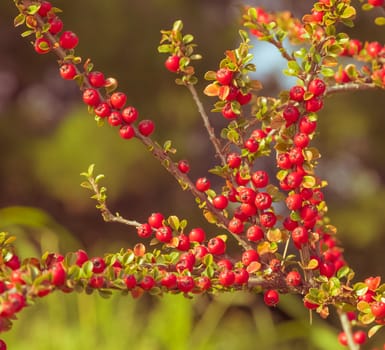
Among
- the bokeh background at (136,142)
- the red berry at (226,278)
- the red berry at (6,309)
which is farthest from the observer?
the bokeh background at (136,142)

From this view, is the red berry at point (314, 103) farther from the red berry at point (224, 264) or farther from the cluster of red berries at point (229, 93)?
the red berry at point (224, 264)

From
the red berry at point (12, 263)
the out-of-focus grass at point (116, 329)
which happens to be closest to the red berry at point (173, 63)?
the red berry at point (12, 263)

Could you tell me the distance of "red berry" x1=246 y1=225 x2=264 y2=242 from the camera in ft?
3.44

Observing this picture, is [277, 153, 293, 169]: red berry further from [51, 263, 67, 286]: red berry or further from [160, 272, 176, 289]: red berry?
[51, 263, 67, 286]: red berry

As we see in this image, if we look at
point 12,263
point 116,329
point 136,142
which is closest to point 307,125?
point 12,263

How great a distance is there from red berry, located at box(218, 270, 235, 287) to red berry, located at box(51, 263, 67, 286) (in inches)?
9.4

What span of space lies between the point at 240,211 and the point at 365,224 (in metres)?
6.88

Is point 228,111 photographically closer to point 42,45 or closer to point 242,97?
point 242,97

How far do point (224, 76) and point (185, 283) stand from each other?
31 cm

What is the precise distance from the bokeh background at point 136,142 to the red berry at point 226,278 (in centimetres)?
411

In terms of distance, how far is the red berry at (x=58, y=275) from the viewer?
82cm

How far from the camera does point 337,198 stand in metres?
8.67

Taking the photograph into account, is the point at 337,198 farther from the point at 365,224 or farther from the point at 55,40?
the point at 55,40

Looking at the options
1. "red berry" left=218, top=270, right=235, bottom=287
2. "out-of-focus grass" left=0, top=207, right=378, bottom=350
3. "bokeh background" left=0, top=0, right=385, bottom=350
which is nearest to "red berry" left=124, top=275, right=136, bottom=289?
"red berry" left=218, top=270, right=235, bottom=287
